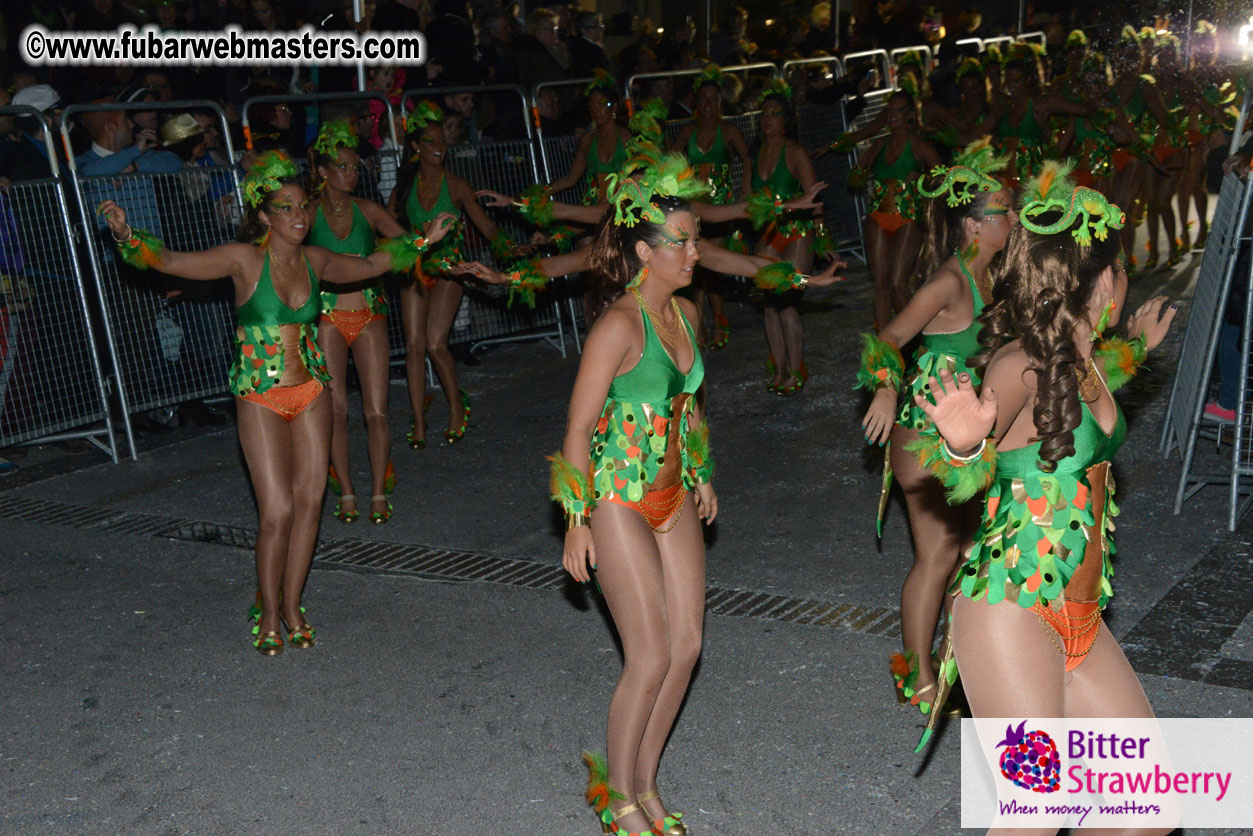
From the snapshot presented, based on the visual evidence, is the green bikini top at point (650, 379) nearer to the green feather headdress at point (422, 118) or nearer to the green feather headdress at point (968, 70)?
the green feather headdress at point (422, 118)

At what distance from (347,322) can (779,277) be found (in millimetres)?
2880

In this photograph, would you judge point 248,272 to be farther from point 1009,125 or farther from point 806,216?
point 1009,125

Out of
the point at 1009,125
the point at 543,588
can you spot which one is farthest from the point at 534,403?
the point at 1009,125

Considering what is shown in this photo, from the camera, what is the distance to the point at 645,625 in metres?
3.87

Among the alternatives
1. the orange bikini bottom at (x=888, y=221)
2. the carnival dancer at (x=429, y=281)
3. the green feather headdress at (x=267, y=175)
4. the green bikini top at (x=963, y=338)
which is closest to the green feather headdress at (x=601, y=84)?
the carnival dancer at (x=429, y=281)

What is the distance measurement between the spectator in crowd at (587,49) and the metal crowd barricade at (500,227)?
10.1 ft

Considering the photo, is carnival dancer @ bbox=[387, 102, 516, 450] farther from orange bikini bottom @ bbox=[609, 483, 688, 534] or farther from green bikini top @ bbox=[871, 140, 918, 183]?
orange bikini bottom @ bbox=[609, 483, 688, 534]

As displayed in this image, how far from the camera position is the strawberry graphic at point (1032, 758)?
3148 millimetres

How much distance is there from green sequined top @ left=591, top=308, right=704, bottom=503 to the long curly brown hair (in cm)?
106

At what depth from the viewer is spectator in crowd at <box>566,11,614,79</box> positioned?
14.1m

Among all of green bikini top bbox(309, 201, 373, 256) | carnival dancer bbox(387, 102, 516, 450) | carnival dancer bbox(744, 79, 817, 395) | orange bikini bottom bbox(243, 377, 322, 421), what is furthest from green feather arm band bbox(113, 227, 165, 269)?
carnival dancer bbox(744, 79, 817, 395)

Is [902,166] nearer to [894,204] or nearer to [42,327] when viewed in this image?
[894,204]

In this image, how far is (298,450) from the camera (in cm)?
563

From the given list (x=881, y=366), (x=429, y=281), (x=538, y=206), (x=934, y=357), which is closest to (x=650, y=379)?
(x=881, y=366)
